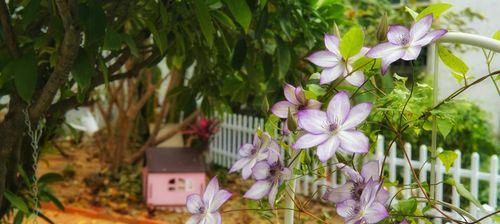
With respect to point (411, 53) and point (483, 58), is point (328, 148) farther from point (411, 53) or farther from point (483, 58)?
point (483, 58)

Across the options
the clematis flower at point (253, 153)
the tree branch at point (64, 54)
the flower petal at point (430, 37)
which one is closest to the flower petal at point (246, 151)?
the clematis flower at point (253, 153)

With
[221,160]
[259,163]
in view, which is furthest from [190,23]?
[221,160]

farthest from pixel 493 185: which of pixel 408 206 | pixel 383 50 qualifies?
pixel 383 50

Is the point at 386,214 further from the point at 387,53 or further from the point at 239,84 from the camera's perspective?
the point at 239,84

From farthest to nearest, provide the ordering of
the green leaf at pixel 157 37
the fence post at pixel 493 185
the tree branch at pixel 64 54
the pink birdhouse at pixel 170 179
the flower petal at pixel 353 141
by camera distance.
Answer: the pink birdhouse at pixel 170 179 < the fence post at pixel 493 185 < the green leaf at pixel 157 37 < the tree branch at pixel 64 54 < the flower petal at pixel 353 141

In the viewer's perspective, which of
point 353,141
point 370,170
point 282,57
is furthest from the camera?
point 282,57

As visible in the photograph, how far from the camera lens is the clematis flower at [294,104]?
2.79 feet

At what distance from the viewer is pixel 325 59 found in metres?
0.87

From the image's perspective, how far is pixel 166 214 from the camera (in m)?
4.44

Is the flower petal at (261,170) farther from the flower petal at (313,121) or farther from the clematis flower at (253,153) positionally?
the flower petal at (313,121)

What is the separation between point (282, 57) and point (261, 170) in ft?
3.91

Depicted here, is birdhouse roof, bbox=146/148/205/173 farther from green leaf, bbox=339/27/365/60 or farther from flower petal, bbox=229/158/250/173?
green leaf, bbox=339/27/365/60

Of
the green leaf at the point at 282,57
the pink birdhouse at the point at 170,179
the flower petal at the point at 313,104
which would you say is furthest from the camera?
the pink birdhouse at the point at 170,179

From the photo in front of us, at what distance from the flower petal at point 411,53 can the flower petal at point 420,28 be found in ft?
0.05
